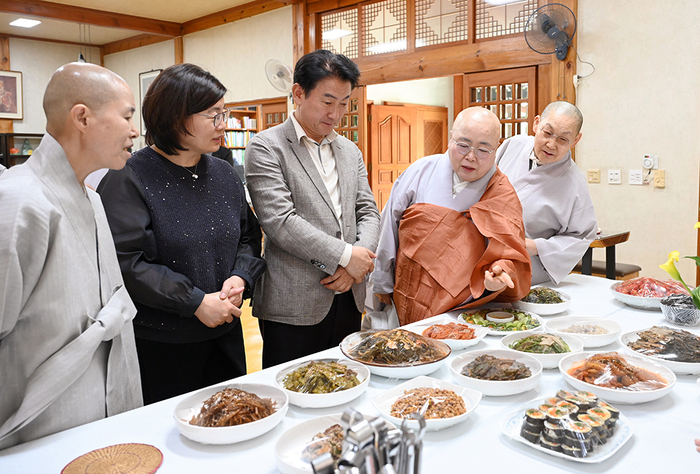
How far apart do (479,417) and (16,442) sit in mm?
988

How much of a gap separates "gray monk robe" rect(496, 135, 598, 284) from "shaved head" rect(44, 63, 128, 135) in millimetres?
1873

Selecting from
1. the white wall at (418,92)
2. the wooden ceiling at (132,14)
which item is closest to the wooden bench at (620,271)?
the white wall at (418,92)

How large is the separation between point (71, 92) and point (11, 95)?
1037 cm

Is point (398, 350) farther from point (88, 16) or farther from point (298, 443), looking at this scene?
point (88, 16)

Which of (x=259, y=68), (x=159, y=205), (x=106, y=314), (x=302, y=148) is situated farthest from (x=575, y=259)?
(x=259, y=68)

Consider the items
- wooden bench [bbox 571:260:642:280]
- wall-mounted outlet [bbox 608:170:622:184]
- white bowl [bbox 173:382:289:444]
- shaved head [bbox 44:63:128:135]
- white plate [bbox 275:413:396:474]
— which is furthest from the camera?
wall-mounted outlet [bbox 608:170:622:184]

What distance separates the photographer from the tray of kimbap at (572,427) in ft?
3.46

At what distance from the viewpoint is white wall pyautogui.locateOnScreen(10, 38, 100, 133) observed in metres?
9.94

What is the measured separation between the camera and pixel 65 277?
3.91ft

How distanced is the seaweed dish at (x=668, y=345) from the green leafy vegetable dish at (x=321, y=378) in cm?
87

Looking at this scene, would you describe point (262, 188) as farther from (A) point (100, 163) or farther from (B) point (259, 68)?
(B) point (259, 68)

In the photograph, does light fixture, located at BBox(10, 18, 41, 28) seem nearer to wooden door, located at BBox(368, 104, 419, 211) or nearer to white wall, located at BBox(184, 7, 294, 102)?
white wall, located at BBox(184, 7, 294, 102)

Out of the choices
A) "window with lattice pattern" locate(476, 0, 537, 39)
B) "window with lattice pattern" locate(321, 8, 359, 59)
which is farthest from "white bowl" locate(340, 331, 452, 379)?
"window with lattice pattern" locate(321, 8, 359, 59)

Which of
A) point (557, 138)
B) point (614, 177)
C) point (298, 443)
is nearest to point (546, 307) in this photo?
point (557, 138)
